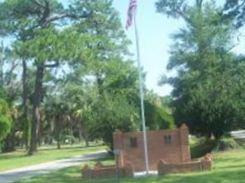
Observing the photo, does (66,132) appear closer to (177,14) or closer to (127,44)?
(127,44)

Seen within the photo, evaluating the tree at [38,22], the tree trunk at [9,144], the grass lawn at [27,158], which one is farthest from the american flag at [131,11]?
the tree trunk at [9,144]

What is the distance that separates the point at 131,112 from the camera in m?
43.9

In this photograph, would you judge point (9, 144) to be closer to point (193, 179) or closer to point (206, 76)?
point (206, 76)

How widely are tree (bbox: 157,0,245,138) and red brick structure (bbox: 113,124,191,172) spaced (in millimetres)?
7767

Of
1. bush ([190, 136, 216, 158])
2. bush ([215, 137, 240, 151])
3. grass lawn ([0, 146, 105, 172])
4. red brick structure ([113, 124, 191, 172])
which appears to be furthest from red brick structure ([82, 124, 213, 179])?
grass lawn ([0, 146, 105, 172])

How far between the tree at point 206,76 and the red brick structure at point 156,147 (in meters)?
7.77

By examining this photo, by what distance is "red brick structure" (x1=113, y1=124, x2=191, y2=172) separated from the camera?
31.6 m

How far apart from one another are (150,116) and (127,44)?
1147 inches

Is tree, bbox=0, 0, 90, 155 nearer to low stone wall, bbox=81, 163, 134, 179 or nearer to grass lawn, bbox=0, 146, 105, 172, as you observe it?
grass lawn, bbox=0, 146, 105, 172

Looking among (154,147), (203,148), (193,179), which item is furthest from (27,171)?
(193,179)

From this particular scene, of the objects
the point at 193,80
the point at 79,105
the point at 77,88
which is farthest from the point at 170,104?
the point at 79,105

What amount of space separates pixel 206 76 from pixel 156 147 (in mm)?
20032

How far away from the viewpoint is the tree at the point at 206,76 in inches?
1793

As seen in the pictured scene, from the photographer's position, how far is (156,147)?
32188 millimetres
